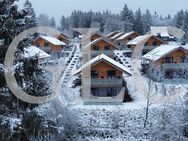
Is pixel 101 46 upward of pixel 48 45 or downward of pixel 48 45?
downward

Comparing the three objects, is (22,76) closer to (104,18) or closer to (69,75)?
(69,75)

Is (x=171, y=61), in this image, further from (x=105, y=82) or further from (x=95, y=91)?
(x=95, y=91)

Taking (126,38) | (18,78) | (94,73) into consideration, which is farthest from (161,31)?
(18,78)

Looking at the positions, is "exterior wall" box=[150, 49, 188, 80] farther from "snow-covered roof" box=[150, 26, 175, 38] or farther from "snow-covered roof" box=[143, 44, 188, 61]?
"snow-covered roof" box=[150, 26, 175, 38]

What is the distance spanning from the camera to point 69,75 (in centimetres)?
3506

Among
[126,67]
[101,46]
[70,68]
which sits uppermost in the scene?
[101,46]

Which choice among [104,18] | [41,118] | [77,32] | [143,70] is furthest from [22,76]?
[104,18]

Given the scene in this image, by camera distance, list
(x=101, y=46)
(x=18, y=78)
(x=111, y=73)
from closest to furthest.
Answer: (x=18, y=78) → (x=111, y=73) → (x=101, y=46)

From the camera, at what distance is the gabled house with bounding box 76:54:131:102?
27.4m

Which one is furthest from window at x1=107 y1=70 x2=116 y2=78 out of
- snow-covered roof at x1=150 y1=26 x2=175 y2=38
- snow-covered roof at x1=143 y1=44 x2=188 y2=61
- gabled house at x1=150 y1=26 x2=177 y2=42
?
snow-covered roof at x1=150 y1=26 x2=175 y2=38

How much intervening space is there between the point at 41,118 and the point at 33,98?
0.61 m

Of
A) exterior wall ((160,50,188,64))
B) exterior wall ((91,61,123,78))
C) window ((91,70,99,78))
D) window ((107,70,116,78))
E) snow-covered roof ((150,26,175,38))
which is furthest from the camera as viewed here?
snow-covered roof ((150,26,175,38))

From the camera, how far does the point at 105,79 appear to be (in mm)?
27516

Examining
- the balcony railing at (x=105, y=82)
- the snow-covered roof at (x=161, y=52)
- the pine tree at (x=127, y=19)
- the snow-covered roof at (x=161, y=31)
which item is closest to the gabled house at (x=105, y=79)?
the balcony railing at (x=105, y=82)
